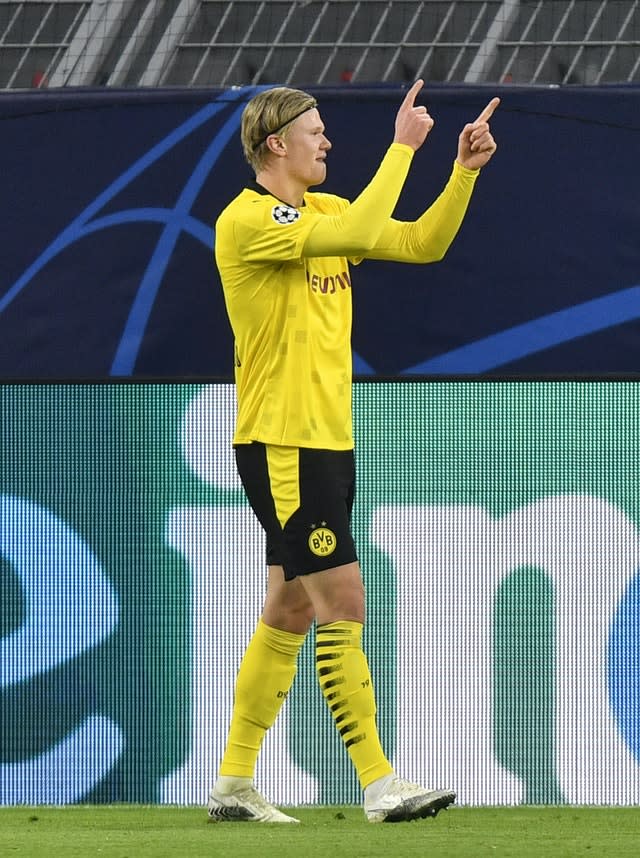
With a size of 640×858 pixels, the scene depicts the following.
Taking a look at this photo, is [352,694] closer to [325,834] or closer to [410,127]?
[325,834]

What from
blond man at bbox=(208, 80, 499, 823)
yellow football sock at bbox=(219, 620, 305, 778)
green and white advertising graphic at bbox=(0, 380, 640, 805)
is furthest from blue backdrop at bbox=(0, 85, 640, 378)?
yellow football sock at bbox=(219, 620, 305, 778)

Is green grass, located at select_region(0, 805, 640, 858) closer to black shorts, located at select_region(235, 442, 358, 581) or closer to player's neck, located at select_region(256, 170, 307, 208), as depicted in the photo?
black shorts, located at select_region(235, 442, 358, 581)

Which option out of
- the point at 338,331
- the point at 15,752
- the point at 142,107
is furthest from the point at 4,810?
the point at 142,107

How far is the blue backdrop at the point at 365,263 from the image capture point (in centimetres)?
485

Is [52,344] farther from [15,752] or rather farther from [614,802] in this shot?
[614,802]

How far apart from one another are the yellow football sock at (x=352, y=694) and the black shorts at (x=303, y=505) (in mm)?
145

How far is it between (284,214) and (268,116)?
0.88 feet

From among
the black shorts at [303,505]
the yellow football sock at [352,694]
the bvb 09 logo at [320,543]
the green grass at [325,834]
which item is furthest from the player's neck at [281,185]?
the green grass at [325,834]

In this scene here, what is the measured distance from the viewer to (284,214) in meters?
3.37

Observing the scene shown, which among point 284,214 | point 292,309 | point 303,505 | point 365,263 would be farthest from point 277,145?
point 365,263

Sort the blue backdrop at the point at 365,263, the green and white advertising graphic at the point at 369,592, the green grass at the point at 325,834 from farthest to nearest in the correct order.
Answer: the blue backdrop at the point at 365,263, the green and white advertising graphic at the point at 369,592, the green grass at the point at 325,834

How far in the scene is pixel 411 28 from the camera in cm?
634

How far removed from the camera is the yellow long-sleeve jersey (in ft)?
10.9

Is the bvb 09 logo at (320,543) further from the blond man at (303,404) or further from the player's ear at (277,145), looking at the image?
the player's ear at (277,145)
